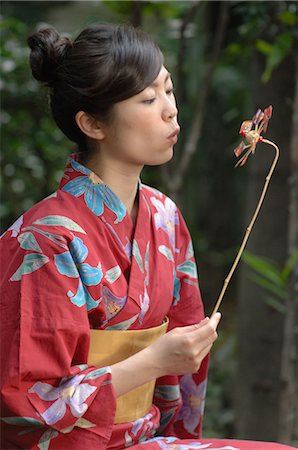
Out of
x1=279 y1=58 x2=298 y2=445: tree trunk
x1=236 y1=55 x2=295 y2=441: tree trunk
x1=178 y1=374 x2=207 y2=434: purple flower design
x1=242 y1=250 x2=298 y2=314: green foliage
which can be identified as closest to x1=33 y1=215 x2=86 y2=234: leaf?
x1=178 y1=374 x2=207 y2=434: purple flower design

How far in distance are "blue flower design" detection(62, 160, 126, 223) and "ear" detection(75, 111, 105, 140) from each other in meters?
0.06

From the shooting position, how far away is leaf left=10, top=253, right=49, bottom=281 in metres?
1.21

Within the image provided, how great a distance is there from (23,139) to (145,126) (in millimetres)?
1854

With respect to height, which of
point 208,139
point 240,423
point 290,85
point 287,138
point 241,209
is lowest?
point 240,423

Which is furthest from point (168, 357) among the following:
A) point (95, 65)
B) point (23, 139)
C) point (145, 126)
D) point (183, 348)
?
point (23, 139)

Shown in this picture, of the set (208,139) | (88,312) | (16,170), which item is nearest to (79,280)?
(88,312)

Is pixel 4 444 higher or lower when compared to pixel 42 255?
lower

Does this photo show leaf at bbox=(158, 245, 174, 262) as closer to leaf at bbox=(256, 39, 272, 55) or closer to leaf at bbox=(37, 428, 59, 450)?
leaf at bbox=(37, 428, 59, 450)

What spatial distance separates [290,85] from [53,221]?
114 centimetres

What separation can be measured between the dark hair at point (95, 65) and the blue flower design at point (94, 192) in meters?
0.10

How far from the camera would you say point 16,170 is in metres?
3.22

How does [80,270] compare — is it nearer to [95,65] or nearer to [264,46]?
[95,65]

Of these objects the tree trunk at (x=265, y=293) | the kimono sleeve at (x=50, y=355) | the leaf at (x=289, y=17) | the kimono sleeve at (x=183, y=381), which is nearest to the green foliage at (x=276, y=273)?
the tree trunk at (x=265, y=293)

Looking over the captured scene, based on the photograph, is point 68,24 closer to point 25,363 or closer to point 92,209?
point 92,209
